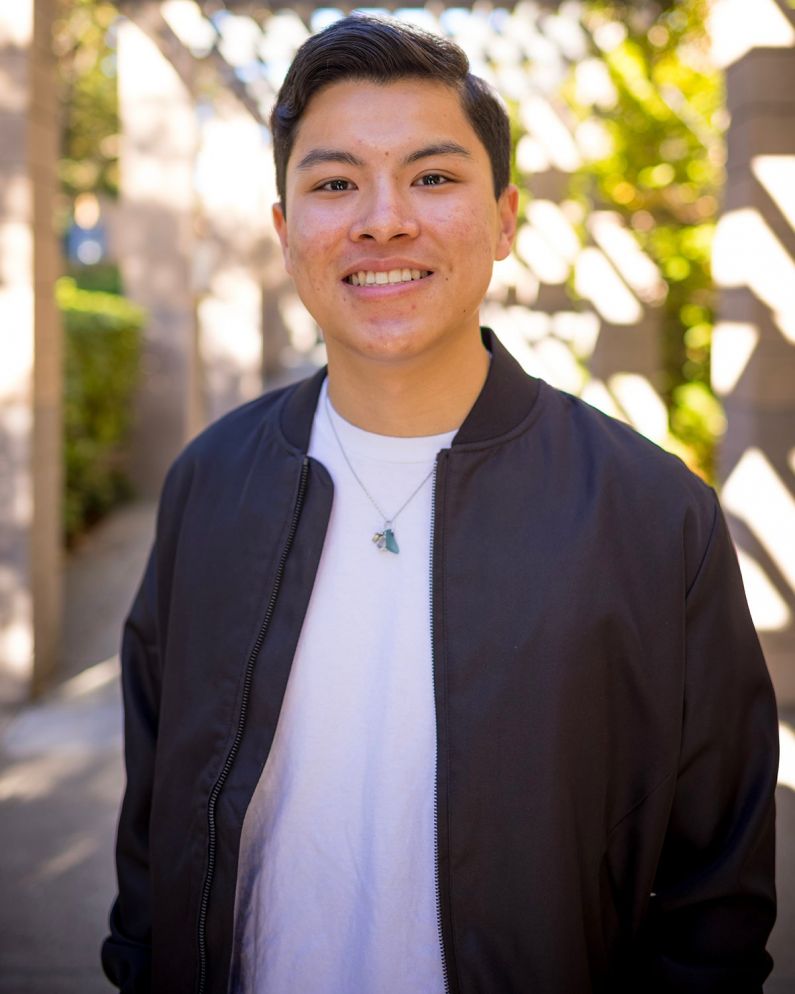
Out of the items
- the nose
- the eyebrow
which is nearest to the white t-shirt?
the nose

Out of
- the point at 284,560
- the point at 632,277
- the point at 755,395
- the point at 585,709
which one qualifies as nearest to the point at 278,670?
the point at 284,560

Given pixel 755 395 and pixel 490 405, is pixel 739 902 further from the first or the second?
pixel 755 395

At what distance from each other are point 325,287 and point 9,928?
2.35 m

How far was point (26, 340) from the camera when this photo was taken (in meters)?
4.78

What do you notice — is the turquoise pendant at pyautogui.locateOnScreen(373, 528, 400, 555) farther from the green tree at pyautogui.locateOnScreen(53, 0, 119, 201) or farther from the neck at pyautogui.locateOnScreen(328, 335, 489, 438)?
the green tree at pyautogui.locateOnScreen(53, 0, 119, 201)

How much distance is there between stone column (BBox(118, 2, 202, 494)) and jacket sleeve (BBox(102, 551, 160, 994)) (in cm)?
798

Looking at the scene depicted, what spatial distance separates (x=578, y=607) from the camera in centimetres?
163

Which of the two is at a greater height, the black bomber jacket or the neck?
the neck

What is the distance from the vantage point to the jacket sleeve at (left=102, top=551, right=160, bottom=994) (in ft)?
6.46

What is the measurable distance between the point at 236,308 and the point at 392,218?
8.38 meters

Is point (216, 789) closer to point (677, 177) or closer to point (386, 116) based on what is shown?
point (386, 116)

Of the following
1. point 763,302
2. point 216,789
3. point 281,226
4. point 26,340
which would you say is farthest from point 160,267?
point 216,789

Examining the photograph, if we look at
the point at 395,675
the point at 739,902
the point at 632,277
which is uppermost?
the point at 632,277

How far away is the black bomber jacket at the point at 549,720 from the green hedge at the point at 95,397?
622cm
